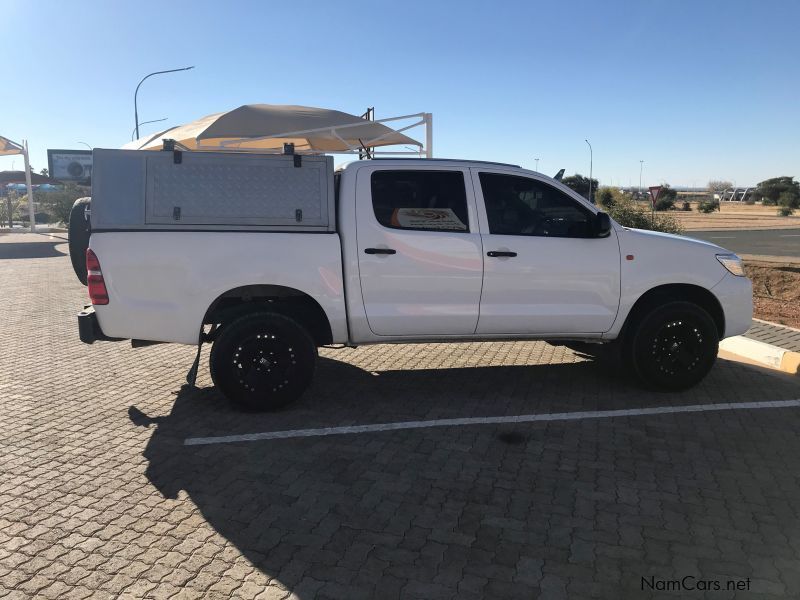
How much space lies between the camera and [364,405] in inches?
205

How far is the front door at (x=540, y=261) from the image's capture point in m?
5.08

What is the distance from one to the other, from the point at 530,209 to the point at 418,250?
105cm

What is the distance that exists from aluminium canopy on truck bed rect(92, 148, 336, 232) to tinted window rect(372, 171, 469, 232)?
1.40ft

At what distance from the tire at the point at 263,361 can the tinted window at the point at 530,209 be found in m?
1.87

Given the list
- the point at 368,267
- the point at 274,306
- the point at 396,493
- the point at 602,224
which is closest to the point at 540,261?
the point at 602,224

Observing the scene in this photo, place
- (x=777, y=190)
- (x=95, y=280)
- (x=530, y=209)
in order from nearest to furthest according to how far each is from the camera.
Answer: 1. (x=95, y=280)
2. (x=530, y=209)
3. (x=777, y=190)

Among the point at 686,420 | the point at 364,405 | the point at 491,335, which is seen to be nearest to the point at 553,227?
the point at 491,335

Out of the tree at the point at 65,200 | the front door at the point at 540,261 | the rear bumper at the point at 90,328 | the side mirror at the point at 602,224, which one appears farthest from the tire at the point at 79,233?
the tree at the point at 65,200

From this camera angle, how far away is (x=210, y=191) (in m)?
4.70

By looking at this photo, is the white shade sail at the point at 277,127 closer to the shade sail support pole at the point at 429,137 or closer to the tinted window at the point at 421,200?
the shade sail support pole at the point at 429,137

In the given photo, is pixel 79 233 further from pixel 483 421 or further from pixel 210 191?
pixel 483 421

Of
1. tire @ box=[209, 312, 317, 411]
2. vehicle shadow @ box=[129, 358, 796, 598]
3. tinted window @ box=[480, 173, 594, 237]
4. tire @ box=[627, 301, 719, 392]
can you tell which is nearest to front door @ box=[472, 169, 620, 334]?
tinted window @ box=[480, 173, 594, 237]

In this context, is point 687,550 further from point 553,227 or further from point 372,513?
point 553,227

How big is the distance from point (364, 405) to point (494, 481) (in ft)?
5.47
